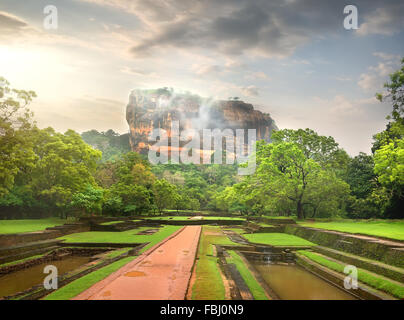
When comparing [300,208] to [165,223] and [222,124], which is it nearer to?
[165,223]

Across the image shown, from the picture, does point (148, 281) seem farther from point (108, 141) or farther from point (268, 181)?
point (108, 141)

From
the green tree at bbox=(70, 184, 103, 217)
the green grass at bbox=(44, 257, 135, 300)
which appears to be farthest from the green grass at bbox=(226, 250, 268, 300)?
the green tree at bbox=(70, 184, 103, 217)

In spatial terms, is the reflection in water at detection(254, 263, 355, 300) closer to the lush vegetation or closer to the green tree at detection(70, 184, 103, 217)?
the green tree at detection(70, 184, 103, 217)

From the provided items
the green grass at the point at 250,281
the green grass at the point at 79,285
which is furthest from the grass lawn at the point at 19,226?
the green grass at the point at 250,281

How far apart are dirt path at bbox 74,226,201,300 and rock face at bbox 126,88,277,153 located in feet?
298

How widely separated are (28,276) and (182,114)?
3751 inches

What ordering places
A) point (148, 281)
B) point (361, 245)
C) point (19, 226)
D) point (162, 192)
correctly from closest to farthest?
point (148, 281), point (361, 245), point (19, 226), point (162, 192)

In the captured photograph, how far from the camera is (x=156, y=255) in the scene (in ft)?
30.2

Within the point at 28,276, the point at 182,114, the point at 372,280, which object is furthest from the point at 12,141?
the point at 182,114

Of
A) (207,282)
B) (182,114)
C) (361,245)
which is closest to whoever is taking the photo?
(207,282)

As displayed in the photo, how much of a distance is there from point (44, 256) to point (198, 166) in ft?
224

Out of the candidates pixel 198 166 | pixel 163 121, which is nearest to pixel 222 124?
pixel 163 121

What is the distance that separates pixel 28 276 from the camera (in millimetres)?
8625

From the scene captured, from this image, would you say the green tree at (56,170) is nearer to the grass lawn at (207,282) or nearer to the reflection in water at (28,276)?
the reflection in water at (28,276)
